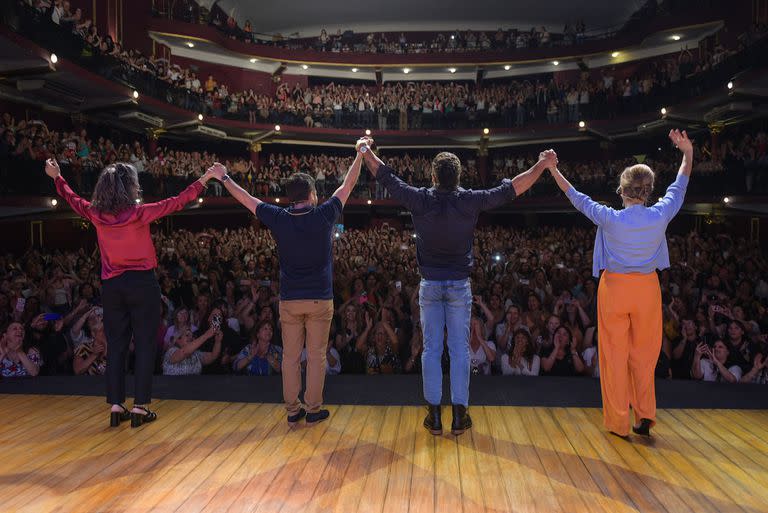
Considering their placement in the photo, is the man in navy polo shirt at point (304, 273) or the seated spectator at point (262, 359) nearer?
the man in navy polo shirt at point (304, 273)

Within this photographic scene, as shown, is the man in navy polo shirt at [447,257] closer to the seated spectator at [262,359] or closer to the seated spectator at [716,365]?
the seated spectator at [262,359]

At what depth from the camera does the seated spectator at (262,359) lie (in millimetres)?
4953

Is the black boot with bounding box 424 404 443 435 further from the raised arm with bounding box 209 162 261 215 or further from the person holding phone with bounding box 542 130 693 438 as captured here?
the raised arm with bounding box 209 162 261 215

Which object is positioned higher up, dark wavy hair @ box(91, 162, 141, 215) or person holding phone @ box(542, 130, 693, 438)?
dark wavy hair @ box(91, 162, 141, 215)

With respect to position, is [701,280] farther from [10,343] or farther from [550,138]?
[550,138]

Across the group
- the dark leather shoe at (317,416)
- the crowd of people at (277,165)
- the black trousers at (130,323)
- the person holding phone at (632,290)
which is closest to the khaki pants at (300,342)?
the dark leather shoe at (317,416)

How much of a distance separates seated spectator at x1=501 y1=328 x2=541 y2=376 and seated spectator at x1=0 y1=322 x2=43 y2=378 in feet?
12.8

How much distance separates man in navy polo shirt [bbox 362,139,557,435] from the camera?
3.50 m

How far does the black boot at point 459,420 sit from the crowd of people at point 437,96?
1441 cm

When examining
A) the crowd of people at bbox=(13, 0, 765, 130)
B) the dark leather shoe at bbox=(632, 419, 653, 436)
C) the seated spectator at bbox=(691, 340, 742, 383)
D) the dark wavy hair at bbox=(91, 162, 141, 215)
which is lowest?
the dark leather shoe at bbox=(632, 419, 653, 436)

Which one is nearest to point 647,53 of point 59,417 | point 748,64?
point 748,64

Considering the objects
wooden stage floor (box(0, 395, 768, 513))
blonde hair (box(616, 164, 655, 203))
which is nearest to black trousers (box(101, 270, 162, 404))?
wooden stage floor (box(0, 395, 768, 513))

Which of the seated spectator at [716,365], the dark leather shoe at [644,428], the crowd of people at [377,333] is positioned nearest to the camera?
the dark leather shoe at [644,428]

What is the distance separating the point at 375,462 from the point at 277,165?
2143 cm
